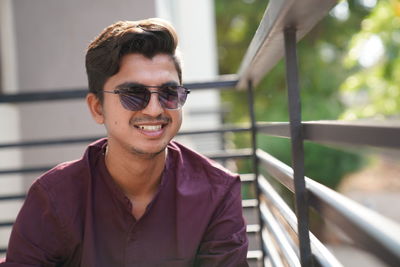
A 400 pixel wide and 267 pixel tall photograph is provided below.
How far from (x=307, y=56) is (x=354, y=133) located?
61.5 ft

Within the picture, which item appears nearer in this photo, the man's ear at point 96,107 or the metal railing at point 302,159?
the metal railing at point 302,159

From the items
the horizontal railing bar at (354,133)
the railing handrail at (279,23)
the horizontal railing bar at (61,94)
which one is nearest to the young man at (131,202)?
the railing handrail at (279,23)

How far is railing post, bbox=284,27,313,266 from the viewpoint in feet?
5.24

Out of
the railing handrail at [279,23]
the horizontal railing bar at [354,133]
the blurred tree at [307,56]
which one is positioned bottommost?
the horizontal railing bar at [354,133]

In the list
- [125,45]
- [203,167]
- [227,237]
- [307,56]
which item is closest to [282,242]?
[227,237]

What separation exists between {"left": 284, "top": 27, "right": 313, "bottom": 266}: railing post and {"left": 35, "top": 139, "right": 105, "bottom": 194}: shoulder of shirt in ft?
3.15

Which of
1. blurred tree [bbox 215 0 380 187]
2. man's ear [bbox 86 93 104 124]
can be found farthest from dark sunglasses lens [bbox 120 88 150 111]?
blurred tree [bbox 215 0 380 187]

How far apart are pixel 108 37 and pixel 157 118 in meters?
0.40

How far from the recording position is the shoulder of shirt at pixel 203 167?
2.21 metres

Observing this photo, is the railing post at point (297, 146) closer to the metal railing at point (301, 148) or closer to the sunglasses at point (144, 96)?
the metal railing at point (301, 148)

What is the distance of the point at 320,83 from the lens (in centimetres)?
1850

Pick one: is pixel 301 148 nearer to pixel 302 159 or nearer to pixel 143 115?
pixel 302 159

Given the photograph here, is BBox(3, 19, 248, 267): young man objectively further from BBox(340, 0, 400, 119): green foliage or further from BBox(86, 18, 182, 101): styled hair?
BBox(340, 0, 400, 119): green foliage

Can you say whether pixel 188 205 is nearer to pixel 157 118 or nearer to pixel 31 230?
pixel 157 118
